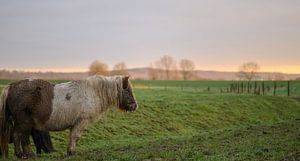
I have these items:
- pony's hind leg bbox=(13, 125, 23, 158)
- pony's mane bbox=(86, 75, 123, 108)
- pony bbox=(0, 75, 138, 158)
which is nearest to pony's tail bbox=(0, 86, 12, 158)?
pony bbox=(0, 75, 138, 158)

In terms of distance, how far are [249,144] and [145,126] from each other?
45.4ft

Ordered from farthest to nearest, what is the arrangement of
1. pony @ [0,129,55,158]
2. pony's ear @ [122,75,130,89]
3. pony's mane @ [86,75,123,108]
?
pony @ [0,129,55,158] → pony's ear @ [122,75,130,89] → pony's mane @ [86,75,123,108]

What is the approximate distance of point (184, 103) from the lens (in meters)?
33.5

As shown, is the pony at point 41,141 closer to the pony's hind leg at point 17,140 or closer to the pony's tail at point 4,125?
the pony's tail at point 4,125

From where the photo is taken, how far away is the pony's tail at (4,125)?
40.6 ft

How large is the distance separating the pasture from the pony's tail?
1.15 metres

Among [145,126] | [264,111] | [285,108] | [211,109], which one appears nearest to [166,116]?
[145,126]

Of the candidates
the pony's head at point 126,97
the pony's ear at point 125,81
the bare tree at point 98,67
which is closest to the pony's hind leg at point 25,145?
the pony's head at point 126,97

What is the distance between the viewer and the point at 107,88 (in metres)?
12.9

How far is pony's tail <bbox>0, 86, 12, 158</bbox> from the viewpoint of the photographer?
12.4 m

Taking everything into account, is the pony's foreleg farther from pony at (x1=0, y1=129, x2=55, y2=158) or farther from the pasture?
pony at (x1=0, y1=129, x2=55, y2=158)

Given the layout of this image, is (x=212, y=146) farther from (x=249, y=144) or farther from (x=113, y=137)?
(x=113, y=137)

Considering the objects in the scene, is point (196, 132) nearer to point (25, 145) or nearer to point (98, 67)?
point (25, 145)

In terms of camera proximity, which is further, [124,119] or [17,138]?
[124,119]
